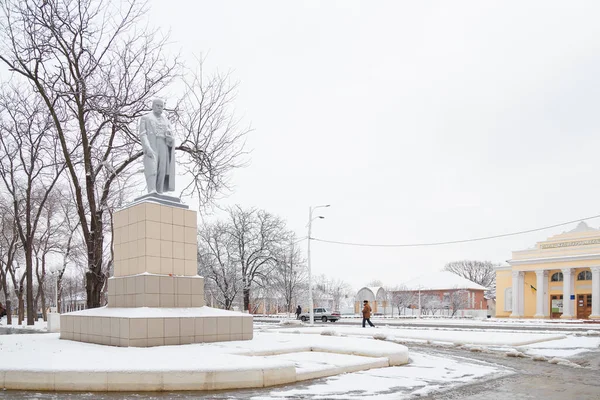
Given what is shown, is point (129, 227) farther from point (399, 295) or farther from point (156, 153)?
point (399, 295)

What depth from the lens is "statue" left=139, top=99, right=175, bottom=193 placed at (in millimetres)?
15485

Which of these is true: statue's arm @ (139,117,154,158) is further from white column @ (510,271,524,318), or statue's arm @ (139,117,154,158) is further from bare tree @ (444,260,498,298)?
bare tree @ (444,260,498,298)

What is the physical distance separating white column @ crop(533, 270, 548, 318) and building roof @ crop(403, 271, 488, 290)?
20555 millimetres

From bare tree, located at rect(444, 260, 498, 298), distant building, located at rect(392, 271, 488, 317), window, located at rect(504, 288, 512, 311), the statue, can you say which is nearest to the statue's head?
the statue

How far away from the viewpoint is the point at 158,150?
624 inches

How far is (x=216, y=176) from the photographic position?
21516 mm

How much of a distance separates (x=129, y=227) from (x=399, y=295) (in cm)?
6389

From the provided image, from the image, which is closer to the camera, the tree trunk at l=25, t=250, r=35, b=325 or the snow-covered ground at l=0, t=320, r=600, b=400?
the snow-covered ground at l=0, t=320, r=600, b=400

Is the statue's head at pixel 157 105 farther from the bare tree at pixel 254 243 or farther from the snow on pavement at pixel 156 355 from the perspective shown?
the bare tree at pixel 254 243

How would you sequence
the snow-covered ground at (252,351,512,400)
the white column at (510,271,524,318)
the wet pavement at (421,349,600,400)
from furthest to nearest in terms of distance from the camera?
1. the white column at (510,271,524,318)
2. the wet pavement at (421,349,600,400)
3. the snow-covered ground at (252,351,512,400)

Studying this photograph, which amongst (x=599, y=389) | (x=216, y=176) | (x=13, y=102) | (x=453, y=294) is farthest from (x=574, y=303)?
(x=13, y=102)

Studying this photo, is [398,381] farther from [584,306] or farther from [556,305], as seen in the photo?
[556,305]

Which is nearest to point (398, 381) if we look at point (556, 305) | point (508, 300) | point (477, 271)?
point (556, 305)

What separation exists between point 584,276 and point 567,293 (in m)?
2.34
